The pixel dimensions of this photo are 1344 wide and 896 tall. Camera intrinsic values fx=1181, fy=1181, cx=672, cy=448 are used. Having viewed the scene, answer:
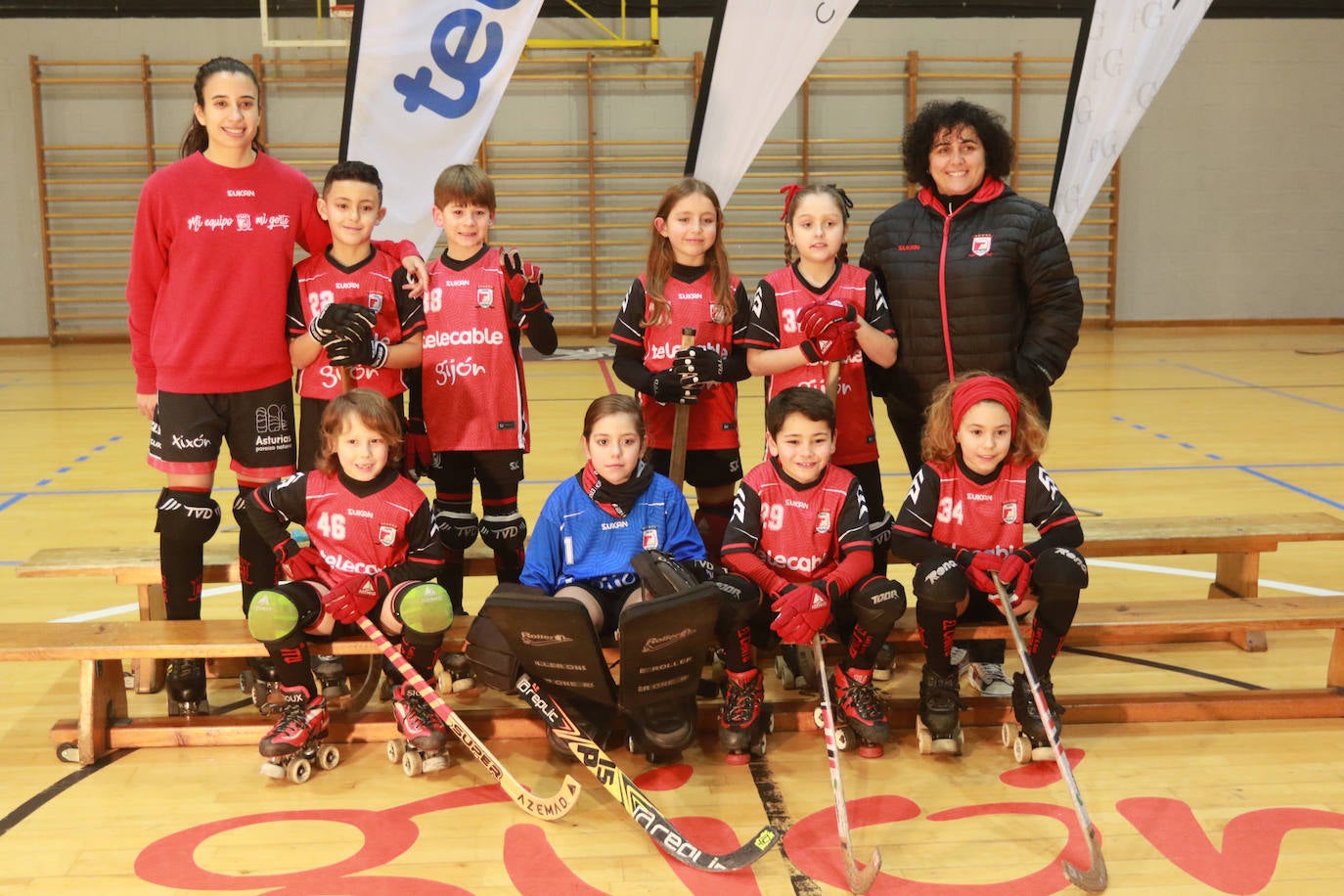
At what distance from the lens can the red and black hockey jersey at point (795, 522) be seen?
2.92 meters

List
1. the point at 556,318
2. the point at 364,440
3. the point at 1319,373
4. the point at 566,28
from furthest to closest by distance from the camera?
the point at 556,318 → the point at 566,28 → the point at 1319,373 → the point at 364,440

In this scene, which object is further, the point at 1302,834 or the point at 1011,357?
the point at 1011,357

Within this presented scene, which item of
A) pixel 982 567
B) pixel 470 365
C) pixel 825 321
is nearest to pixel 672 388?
pixel 825 321

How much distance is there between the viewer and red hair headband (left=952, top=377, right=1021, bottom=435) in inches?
112

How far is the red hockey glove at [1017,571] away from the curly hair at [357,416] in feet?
4.91

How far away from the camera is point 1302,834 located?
2385 millimetres

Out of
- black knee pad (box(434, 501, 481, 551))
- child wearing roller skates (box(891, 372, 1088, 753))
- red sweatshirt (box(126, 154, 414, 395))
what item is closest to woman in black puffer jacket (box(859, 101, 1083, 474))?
child wearing roller skates (box(891, 372, 1088, 753))

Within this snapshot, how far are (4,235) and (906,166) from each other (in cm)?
1027

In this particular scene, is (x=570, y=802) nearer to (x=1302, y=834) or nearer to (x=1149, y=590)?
(x=1302, y=834)

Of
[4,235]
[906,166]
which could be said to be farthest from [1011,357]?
[4,235]

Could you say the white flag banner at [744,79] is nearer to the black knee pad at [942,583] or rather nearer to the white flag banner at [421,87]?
the white flag banner at [421,87]

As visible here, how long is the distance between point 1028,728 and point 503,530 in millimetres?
1456

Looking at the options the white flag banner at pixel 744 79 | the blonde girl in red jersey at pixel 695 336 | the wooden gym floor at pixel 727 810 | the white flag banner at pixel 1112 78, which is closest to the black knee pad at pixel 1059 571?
the wooden gym floor at pixel 727 810

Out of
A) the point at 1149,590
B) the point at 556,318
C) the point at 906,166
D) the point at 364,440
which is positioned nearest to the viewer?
the point at 364,440
